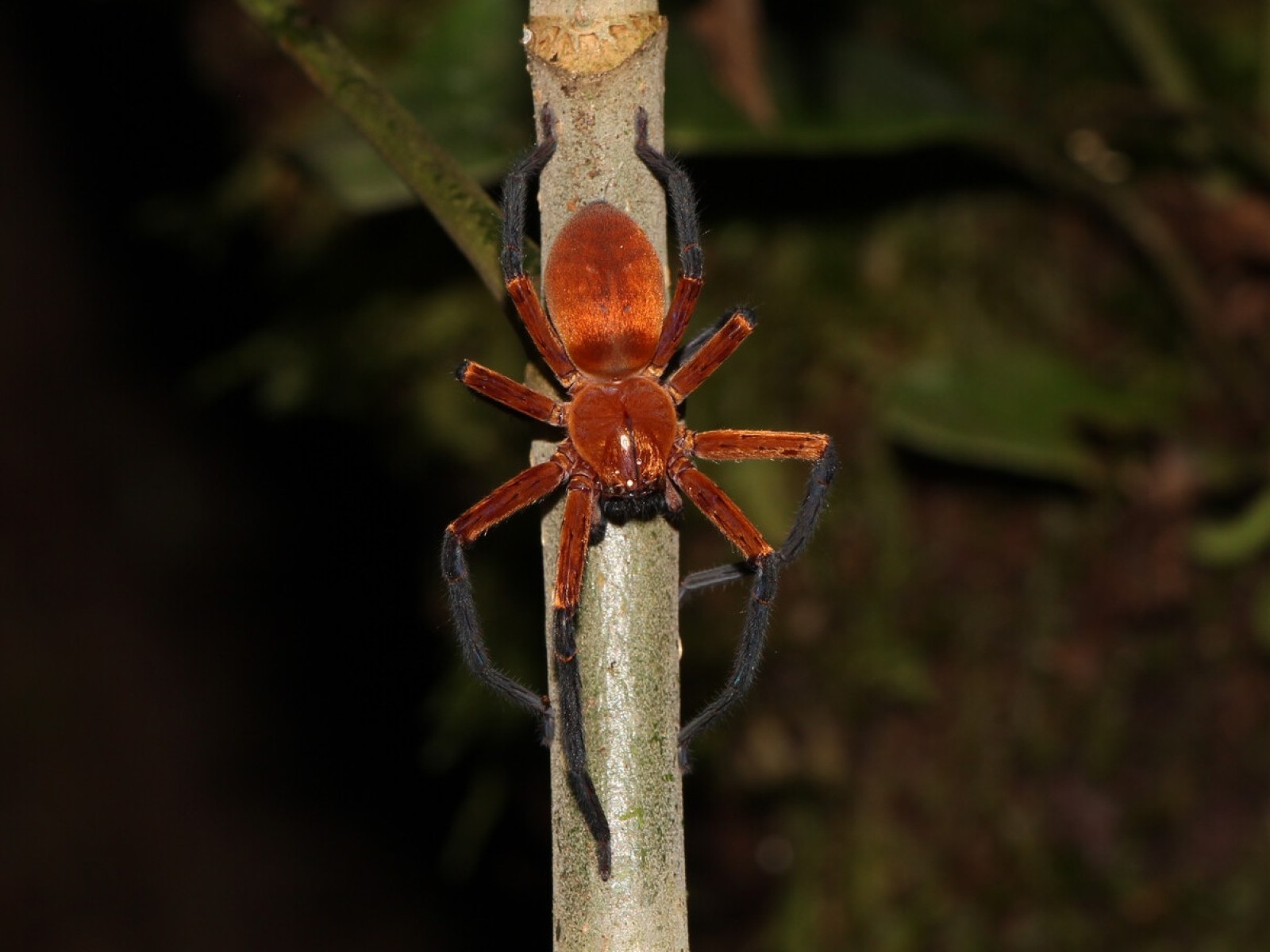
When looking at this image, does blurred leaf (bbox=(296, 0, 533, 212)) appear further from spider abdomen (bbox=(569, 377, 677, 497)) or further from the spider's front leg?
the spider's front leg

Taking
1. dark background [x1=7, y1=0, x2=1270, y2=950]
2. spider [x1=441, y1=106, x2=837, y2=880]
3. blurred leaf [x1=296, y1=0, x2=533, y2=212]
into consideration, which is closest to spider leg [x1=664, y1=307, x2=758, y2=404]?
spider [x1=441, y1=106, x2=837, y2=880]

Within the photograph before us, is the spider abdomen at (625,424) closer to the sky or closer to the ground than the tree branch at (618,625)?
closer to the sky

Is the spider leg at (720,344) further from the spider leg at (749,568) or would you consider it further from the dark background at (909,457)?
the dark background at (909,457)

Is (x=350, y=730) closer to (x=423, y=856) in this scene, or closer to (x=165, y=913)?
(x=423, y=856)

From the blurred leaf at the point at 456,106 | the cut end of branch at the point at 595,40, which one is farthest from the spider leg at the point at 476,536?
the blurred leaf at the point at 456,106

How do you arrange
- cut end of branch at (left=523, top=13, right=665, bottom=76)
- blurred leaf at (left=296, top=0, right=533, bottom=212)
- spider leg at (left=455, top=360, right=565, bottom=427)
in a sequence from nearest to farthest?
cut end of branch at (left=523, top=13, right=665, bottom=76)
spider leg at (left=455, top=360, right=565, bottom=427)
blurred leaf at (left=296, top=0, right=533, bottom=212)

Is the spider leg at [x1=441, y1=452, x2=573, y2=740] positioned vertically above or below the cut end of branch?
below

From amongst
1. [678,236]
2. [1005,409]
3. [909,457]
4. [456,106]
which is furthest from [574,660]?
[909,457]
